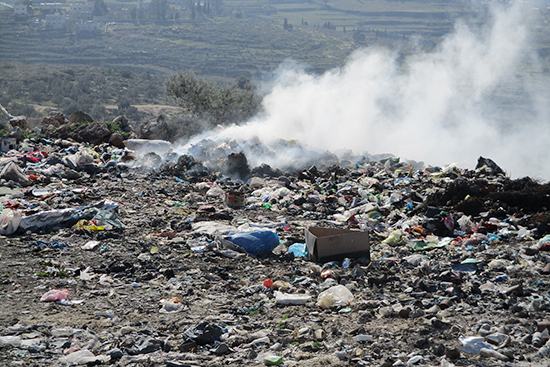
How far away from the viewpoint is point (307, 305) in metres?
4.48

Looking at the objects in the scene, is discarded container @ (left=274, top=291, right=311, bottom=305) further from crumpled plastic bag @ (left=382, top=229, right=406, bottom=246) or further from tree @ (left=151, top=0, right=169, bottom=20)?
tree @ (left=151, top=0, right=169, bottom=20)

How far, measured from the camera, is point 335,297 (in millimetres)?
4512

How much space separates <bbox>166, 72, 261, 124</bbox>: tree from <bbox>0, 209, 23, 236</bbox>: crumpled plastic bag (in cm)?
1373

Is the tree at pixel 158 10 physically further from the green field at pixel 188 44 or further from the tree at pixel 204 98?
the tree at pixel 204 98

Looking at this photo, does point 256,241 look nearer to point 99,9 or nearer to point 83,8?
point 83,8

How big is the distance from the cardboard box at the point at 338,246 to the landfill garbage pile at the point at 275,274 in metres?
0.01

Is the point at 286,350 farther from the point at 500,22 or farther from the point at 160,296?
the point at 500,22

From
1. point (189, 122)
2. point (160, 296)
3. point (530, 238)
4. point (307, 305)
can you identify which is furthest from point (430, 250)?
point (189, 122)

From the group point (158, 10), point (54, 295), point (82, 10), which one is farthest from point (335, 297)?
point (158, 10)

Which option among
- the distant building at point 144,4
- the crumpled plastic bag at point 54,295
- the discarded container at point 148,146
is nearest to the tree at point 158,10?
the distant building at point 144,4

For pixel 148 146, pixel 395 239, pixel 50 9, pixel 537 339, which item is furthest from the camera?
pixel 50 9

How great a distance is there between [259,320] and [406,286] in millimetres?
1622

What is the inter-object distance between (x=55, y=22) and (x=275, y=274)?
79.3 metres

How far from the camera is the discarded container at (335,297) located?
14.5ft
